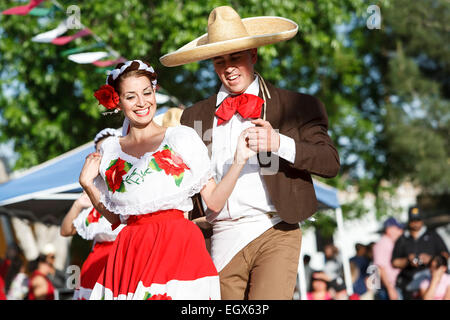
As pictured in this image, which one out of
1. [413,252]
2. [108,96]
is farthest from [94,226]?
[413,252]

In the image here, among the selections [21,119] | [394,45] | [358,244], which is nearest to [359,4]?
[358,244]

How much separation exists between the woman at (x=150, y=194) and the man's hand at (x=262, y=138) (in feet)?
0.13

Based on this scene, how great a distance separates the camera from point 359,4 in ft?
41.6

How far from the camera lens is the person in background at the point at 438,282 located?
792 cm

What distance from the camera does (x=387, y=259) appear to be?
9492mm

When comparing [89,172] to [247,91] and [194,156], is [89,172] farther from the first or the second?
[247,91]

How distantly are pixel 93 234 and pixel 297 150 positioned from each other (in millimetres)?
2655

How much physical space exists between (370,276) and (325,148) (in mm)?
6263

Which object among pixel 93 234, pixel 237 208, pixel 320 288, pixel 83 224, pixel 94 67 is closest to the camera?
pixel 237 208

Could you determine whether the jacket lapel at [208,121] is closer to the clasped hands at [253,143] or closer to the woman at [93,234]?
the clasped hands at [253,143]

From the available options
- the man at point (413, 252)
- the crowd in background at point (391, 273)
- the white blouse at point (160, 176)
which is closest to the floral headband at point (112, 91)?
the white blouse at point (160, 176)

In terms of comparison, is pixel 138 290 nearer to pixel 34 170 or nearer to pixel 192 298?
pixel 192 298
